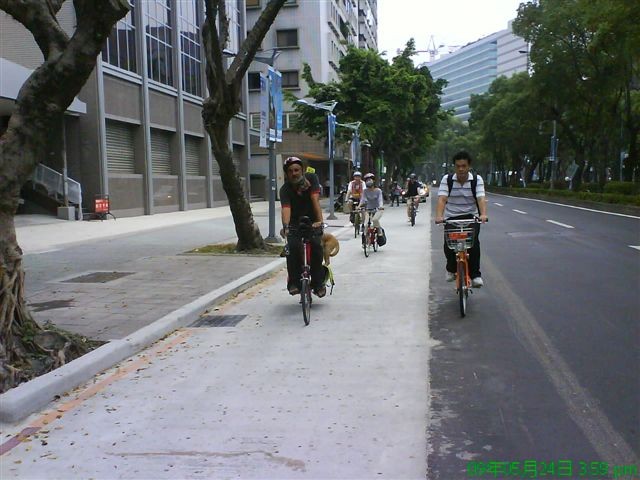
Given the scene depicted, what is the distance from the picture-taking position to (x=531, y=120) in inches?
1950

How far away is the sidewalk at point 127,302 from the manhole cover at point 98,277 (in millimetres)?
16

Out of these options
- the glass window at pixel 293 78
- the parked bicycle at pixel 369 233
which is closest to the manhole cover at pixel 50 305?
the parked bicycle at pixel 369 233

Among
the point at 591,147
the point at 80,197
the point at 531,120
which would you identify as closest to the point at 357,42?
the point at 531,120

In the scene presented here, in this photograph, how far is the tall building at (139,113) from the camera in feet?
83.4

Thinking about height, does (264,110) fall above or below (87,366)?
above

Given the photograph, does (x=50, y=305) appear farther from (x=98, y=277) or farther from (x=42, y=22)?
(x=42, y=22)

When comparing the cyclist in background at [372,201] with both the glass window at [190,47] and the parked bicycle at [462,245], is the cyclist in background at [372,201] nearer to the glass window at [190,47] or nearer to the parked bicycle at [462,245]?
the parked bicycle at [462,245]

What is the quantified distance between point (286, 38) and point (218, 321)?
51026 mm

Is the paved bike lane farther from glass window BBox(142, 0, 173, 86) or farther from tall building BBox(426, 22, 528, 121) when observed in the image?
tall building BBox(426, 22, 528, 121)

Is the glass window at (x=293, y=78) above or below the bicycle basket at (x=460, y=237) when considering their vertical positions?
above

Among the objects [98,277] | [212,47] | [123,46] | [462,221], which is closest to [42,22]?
[462,221]

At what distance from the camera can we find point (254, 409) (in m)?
4.75

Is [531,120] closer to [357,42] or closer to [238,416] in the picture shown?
[357,42]

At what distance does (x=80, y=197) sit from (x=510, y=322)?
21.3 meters
